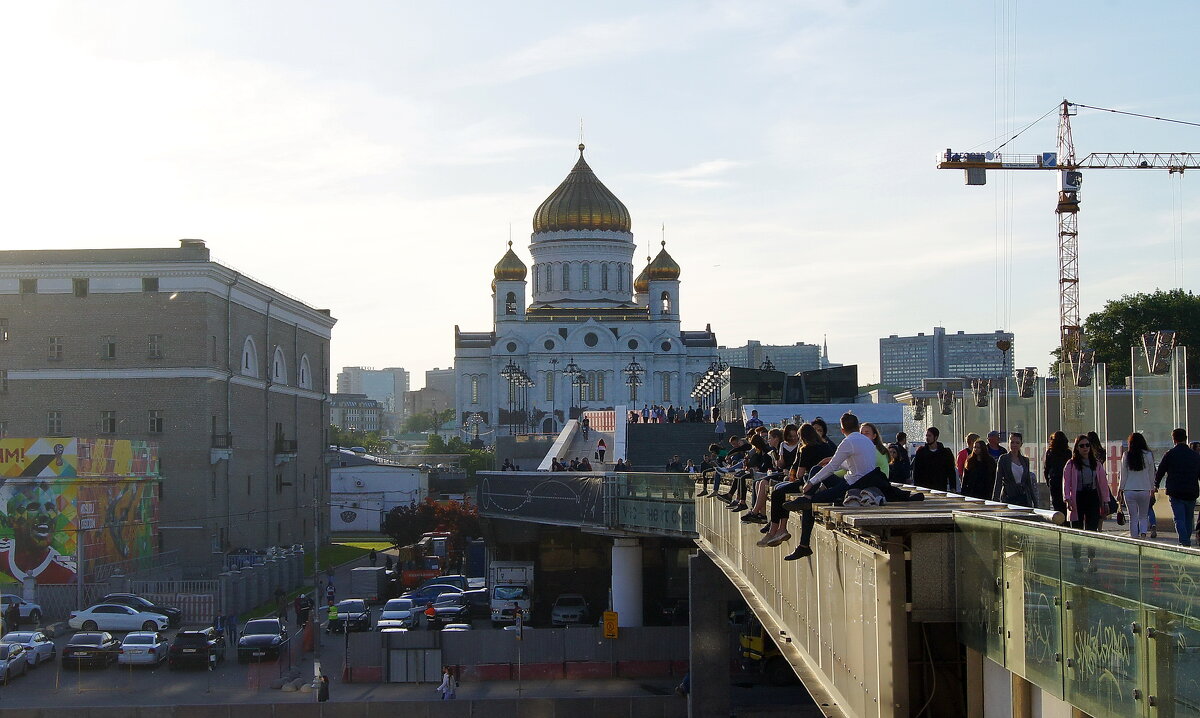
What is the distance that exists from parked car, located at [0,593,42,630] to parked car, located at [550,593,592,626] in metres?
13.5

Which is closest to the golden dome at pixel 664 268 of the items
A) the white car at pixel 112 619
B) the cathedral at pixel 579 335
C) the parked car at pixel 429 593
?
the cathedral at pixel 579 335

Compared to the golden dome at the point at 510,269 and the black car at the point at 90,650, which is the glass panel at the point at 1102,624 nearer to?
the black car at the point at 90,650

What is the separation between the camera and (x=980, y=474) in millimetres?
15055

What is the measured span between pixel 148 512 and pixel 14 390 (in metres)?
8.78

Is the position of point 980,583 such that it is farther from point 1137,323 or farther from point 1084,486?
point 1137,323

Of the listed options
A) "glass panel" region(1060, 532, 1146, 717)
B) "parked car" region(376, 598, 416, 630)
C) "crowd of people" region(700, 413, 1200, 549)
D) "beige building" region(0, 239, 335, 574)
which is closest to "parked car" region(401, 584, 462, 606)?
"parked car" region(376, 598, 416, 630)

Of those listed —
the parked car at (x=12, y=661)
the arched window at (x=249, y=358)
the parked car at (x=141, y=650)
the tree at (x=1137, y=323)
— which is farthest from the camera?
the tree at (x=1137, y=323)

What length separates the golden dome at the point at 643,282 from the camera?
131 metres

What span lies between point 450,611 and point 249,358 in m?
20.1

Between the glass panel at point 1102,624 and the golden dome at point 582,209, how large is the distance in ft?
374

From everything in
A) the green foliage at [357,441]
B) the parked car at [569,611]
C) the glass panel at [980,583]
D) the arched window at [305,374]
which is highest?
the arched window at [305,374]

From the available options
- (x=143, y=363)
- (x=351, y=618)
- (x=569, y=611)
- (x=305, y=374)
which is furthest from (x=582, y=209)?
(x=351, y=618)

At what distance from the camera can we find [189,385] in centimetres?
5081

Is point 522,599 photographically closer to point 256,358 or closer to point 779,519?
point 256,358
